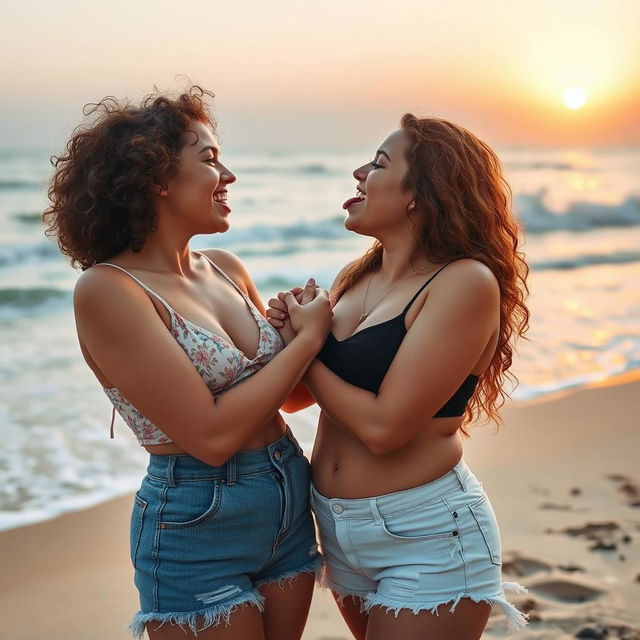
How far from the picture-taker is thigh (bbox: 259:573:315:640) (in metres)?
2.69

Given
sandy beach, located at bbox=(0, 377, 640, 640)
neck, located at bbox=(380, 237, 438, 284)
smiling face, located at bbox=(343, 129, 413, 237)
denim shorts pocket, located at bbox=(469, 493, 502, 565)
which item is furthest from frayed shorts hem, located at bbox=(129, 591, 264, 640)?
sandy beach, located at bbox=(0, 377, 640, 640)

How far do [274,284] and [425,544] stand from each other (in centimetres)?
1103

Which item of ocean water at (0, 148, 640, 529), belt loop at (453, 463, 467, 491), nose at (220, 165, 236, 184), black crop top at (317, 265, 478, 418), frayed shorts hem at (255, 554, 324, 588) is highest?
nose at (220, 165, 236, 184)

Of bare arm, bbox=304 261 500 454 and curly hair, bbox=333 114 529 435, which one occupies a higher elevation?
curly hair, bbox=333 114 529 435

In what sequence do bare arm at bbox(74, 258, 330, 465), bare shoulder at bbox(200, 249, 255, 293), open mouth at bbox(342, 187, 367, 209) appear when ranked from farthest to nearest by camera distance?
bare shoulder at bbox(200, 249, 255, 293), open mouth at bbox(342, 187, 367, 209), bare arm at bbox(74, 258, 330, 465)

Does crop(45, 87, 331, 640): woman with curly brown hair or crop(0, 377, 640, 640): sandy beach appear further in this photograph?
crop(0, 377, 640, 640): sandy beach

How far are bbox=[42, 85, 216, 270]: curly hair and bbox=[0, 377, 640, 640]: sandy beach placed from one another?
2.22 meters

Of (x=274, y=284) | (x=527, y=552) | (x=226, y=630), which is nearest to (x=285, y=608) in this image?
(x=226, y=630)

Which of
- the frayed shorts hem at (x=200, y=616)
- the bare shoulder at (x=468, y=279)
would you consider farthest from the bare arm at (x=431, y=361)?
the frayed shorts hem at (x=200, y=616)

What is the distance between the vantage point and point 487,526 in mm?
2656

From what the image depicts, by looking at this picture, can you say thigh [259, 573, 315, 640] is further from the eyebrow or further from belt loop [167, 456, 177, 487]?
the eyebrow

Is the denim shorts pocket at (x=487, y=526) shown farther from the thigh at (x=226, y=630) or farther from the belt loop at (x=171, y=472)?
the belt loop at (x=171, y=472)

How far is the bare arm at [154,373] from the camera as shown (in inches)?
96.5

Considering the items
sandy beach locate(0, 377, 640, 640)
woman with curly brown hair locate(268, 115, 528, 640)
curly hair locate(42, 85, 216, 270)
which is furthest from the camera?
sandy beach locate(0, 377, 640, 640)
